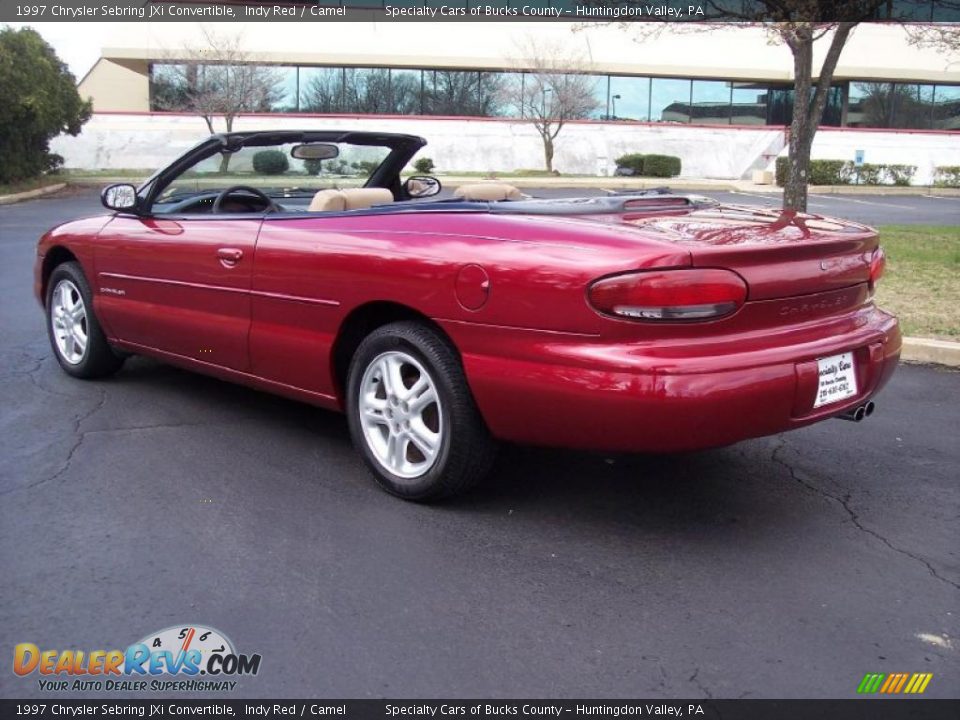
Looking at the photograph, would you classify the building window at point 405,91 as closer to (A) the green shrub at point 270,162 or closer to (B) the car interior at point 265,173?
(B) the car interior at point 265,173

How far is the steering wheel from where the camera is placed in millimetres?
5070

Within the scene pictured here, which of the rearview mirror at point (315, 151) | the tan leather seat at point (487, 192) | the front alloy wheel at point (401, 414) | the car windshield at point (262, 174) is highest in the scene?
the rearview mirror at point (315, 151)

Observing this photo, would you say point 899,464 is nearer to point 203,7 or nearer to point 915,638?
point 915,638

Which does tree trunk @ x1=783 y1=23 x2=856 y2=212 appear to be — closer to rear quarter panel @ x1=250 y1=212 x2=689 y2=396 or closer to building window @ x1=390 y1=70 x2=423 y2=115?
rear quarter panel @ x1=250 y1=212 x2=689 y2=396

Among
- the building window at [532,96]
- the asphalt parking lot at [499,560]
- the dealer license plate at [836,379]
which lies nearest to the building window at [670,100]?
the building window at [532,96]

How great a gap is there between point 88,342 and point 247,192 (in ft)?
4.77

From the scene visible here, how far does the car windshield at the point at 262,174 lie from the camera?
5203mm

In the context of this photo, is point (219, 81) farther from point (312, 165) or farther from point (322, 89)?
point (312, 165)

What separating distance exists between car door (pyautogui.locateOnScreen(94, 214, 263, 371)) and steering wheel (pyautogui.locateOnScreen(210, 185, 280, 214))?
0.55ft

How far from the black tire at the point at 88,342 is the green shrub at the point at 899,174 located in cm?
3341

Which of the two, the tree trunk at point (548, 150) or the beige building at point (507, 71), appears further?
the beige building at point (507, 71)

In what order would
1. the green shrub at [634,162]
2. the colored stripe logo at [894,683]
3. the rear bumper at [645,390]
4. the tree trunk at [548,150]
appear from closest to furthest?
the colored stripe logo at [894,683]
the rear bumper at [645,390]
the green shrub at [634,162]
the tree trunk at [548,150]

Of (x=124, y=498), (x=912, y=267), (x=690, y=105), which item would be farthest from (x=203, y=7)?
(x=124, y=498)
